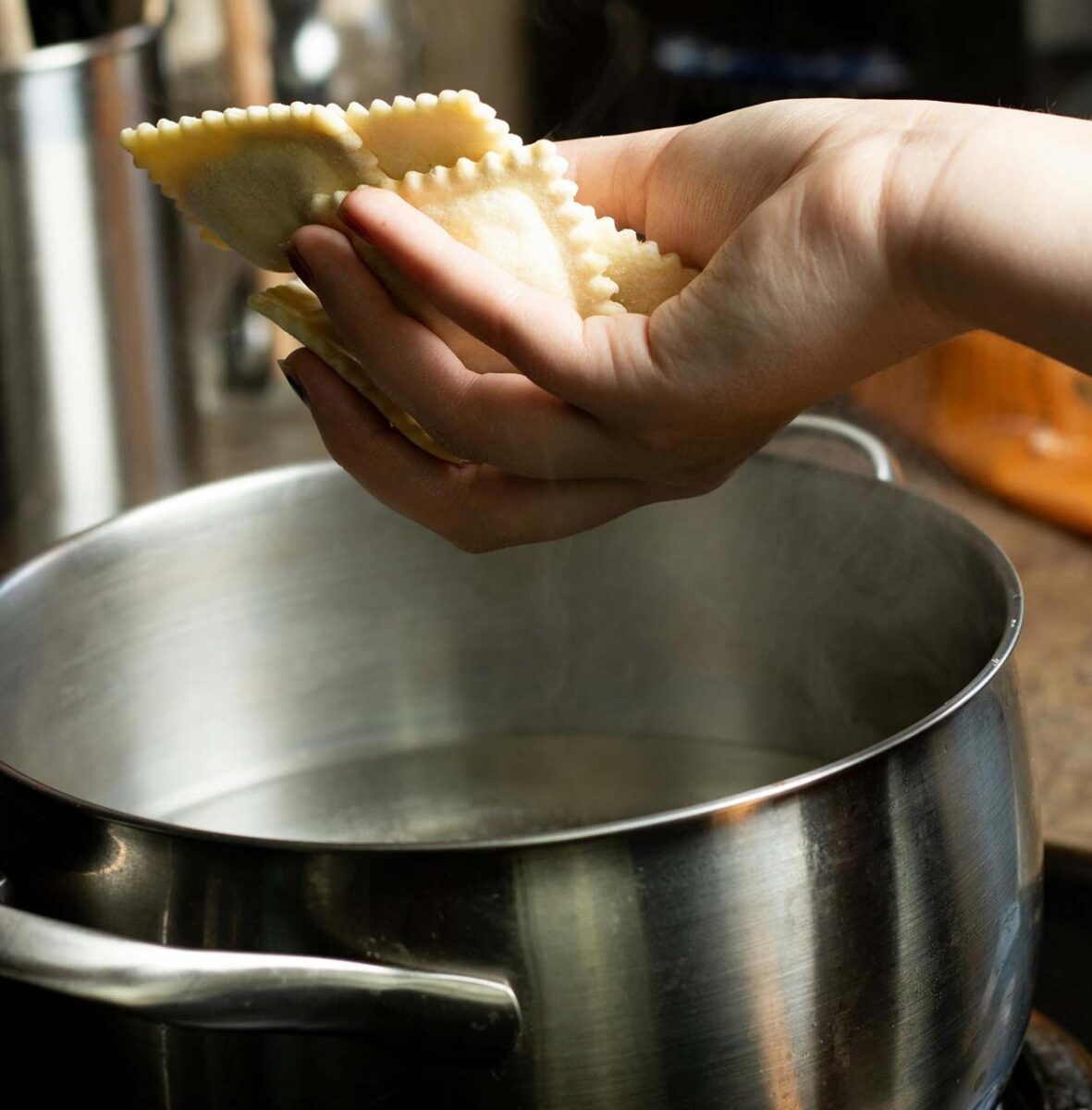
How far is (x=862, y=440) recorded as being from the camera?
0.70 m

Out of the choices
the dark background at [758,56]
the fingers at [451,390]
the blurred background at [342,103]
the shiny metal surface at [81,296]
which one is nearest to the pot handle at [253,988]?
the fingers at [451,390]

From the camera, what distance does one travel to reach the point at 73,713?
0.66 m

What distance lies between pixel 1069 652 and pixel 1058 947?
48 cm

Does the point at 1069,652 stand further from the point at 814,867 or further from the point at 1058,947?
the point at 814,867

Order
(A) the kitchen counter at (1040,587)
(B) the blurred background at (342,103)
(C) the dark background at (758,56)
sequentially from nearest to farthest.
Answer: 1. (A) the kitchen counter at (1040,587)
2. (B) the blurred background at (342,103)
3. (C) the dark background at (758,56)

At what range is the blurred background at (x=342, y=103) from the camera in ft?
3.51

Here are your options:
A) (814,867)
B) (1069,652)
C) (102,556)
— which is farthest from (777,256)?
(1069,652)

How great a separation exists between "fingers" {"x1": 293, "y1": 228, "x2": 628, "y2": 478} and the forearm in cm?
13

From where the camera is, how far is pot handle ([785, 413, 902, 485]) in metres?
0.67

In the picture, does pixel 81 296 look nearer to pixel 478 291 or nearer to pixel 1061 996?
pixel 478 291

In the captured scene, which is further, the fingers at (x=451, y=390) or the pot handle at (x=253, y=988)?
the fingers at (x=451, y=390)

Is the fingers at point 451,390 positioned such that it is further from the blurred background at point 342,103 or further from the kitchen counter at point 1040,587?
the blurred background at point 342,103

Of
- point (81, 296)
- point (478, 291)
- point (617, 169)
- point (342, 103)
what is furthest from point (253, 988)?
point (342, 103)

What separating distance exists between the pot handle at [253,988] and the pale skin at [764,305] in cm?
20
